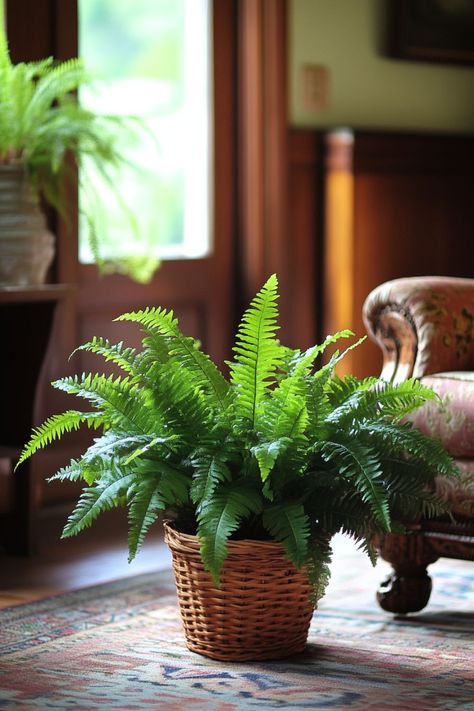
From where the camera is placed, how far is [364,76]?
4.38m

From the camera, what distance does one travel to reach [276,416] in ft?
7.29

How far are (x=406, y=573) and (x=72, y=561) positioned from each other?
905 millimetres

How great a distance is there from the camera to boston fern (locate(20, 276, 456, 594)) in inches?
85.5

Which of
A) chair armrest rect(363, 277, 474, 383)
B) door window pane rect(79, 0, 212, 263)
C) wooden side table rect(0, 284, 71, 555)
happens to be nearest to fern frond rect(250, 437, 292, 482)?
chair armrest rect(363, 277, 474, 383)

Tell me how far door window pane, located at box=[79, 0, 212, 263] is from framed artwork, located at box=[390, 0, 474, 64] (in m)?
0.70

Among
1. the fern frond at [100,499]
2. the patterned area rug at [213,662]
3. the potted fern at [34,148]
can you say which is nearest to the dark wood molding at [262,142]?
the potted fern at [34,148]

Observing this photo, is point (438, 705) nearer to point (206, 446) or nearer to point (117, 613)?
point (206, 446)

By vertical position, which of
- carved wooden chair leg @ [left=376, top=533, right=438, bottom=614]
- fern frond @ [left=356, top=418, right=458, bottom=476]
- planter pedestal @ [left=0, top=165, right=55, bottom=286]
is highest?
planter pedestal @ [left=0, top=165, right=55, bottom=286]

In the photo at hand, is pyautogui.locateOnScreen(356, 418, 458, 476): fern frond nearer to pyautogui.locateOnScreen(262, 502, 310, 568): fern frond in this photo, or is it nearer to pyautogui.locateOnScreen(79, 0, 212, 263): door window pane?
pyautogui.locateOnScreen(262, 502, 310, 568): fern frond

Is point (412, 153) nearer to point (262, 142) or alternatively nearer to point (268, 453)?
point (262, 142)

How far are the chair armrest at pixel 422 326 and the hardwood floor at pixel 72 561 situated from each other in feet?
2.68

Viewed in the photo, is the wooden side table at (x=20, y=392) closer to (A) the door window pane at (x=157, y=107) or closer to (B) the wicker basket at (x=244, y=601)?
(A) the door window pane at (x=157, y=107)

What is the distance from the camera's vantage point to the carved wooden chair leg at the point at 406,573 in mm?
2580

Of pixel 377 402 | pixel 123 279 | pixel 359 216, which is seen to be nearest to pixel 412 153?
pixel 359 216
